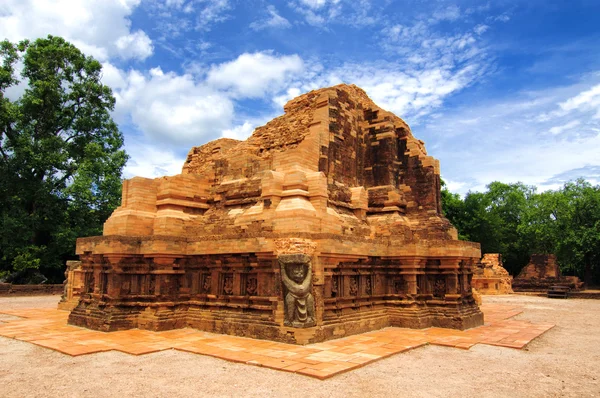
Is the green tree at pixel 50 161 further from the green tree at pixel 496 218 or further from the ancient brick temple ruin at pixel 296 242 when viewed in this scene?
the green tree at pixel 496 218

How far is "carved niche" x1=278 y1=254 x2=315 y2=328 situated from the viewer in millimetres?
9062

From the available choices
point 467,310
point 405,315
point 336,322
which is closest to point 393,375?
point 336,322

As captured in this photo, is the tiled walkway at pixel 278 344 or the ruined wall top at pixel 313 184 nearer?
the tiled walkway at pixel 278 344

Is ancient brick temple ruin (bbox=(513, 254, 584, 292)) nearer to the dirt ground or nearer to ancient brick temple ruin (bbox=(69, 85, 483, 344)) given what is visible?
ancient brick temple ruin (bbox=(69, 85, 483, 344))

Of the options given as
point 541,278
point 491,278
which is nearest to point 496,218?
point 541,278

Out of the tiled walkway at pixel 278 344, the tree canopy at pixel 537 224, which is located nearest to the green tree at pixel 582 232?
the tree canopy at pixel 537 224

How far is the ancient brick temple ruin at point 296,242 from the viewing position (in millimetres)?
9852

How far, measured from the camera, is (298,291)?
29.7 ft

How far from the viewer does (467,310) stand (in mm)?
12016

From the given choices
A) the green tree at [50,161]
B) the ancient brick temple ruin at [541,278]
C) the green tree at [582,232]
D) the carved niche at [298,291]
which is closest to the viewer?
the carved niche at [298,291]

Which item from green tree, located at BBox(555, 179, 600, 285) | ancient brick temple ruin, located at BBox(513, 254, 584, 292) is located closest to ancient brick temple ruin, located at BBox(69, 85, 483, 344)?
ancient brick temple ruin, located at BBox(513, 254, 584, 292)

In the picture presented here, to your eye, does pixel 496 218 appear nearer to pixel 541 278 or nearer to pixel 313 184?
pixel 541 278

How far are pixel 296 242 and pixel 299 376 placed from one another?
328 centimetres

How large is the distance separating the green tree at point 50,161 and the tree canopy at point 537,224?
2893cm
